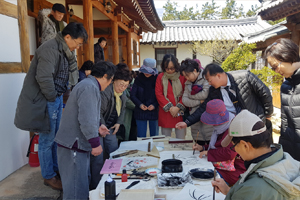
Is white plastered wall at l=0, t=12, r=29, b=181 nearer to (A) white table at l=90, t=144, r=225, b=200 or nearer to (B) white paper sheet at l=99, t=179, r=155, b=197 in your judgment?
(A) white table at l=90, t=144, r=225, b=200

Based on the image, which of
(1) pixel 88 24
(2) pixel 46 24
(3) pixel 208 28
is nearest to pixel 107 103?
(1) pixel 88 24

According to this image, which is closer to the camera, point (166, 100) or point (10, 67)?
point (10, 67)

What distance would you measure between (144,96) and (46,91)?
63.0 inches

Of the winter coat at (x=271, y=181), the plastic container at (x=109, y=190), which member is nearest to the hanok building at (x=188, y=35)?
the winter coat at (x=271, y=181)

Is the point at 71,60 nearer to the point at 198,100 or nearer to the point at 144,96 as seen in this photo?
the point at 144,96

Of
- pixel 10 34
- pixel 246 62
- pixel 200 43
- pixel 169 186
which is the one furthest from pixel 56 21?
pixel 200 43

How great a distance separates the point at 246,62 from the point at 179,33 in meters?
9.57

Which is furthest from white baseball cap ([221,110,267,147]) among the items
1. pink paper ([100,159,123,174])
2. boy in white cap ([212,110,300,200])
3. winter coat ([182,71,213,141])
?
winter coat ([182,71,213,141])

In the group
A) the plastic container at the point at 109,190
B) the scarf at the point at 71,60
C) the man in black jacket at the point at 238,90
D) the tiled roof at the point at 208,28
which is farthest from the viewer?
the tiled roof at the point at 208,28

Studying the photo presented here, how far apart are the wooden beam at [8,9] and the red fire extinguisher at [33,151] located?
151 centimetres

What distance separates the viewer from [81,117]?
6.79 feet

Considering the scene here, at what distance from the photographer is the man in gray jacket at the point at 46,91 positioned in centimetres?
263

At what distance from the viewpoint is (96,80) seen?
225cm

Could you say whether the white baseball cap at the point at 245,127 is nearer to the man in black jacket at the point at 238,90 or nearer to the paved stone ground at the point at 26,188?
the man in black jacket at the point at 238,90
